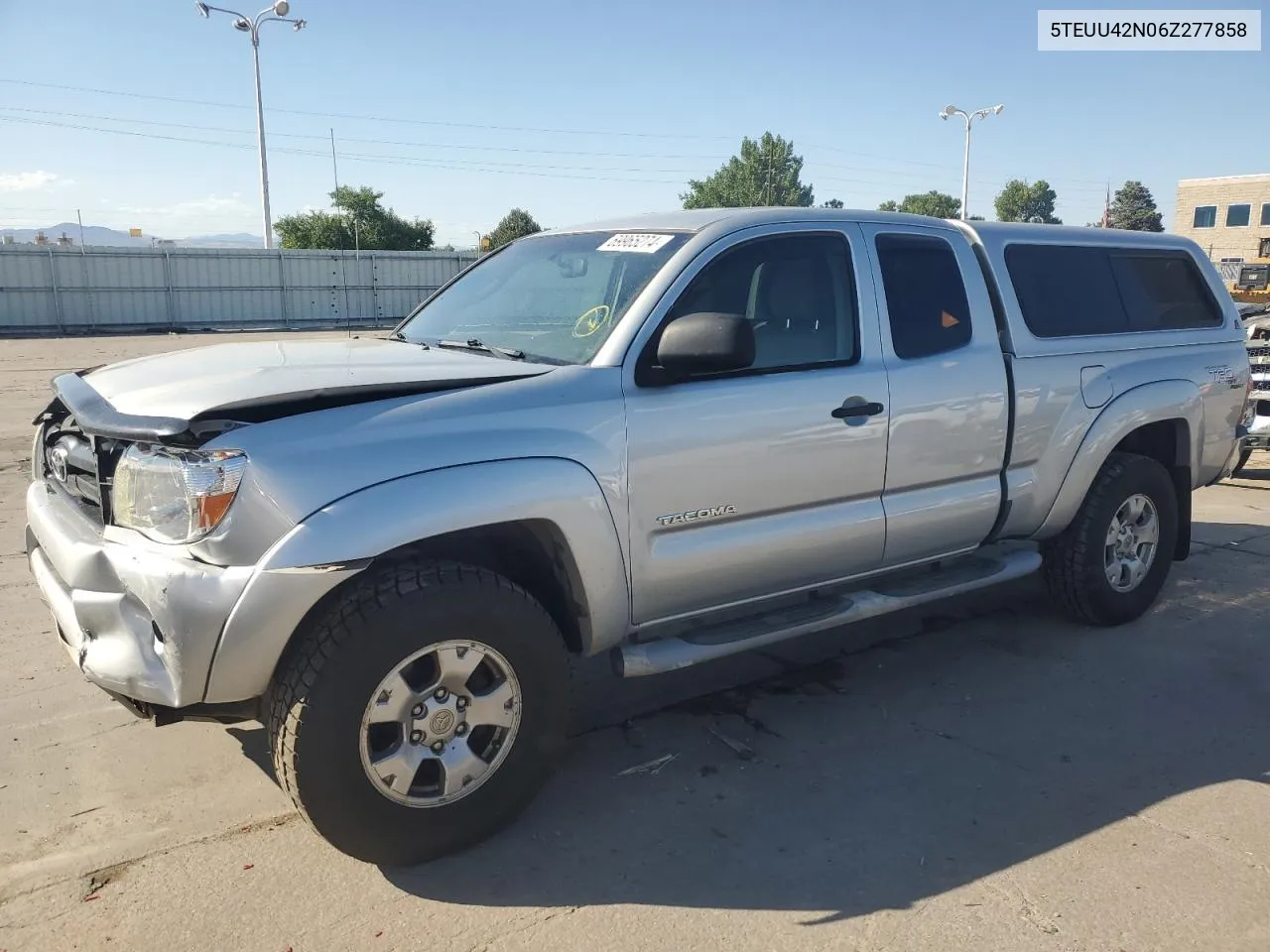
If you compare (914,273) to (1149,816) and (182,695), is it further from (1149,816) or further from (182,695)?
(182,695)

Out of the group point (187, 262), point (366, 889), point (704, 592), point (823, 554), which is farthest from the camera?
point (187, 262)

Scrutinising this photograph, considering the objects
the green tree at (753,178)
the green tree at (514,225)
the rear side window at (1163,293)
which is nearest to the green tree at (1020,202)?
the green tree at (753,178)

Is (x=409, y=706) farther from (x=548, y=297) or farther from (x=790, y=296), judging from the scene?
(x=790, y=296)

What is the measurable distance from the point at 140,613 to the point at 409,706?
2.55 ft

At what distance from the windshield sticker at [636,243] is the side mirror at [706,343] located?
21.4 inches

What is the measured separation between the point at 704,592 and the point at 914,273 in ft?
5.59

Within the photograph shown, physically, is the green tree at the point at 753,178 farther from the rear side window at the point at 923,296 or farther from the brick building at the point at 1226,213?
the rear side window at the point at 923,296

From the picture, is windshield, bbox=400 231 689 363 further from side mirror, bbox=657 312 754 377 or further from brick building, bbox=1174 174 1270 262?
brick building, bbox=1174 174 1270 262

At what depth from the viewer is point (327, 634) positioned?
2674 mm

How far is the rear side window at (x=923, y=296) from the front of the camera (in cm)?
401

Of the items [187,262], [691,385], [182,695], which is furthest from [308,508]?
[187,262]

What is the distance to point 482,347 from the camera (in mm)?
3668

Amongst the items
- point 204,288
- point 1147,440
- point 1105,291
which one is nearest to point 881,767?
point 1147,440

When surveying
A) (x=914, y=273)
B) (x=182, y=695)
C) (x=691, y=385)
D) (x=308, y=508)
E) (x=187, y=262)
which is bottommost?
(x=182, y=695)
